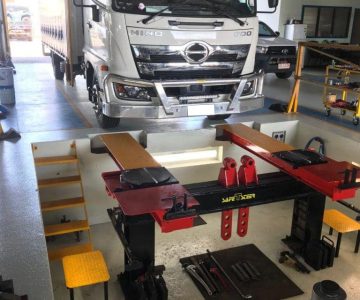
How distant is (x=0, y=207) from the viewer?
3.45 meters

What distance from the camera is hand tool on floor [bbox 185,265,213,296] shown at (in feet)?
13.2

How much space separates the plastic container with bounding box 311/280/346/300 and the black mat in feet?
5.84

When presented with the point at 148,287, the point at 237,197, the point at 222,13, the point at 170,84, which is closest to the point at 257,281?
the point at 237,197

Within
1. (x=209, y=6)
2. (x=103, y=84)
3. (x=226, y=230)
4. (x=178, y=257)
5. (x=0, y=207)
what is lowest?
(x=178, y=257)

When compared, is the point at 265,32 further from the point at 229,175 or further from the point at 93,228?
the point at 229,175

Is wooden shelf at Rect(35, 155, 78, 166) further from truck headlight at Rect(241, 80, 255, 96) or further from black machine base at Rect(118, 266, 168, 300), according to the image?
truck headlight at Rect(241, 80, 255, 96)

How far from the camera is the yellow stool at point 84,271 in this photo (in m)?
3.36

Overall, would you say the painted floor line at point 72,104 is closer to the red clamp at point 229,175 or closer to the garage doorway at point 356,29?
the red clamp at point 229,175

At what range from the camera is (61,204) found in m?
4.68

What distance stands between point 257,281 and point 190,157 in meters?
2.18

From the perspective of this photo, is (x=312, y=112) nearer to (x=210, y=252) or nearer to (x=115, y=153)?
(x=210, y=252)

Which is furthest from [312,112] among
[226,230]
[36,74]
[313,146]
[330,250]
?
[36,74]

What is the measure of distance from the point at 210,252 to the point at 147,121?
2.36 meters

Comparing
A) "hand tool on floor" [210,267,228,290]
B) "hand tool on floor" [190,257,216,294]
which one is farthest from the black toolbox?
"hand tool on floor" [190,257,216,294]
